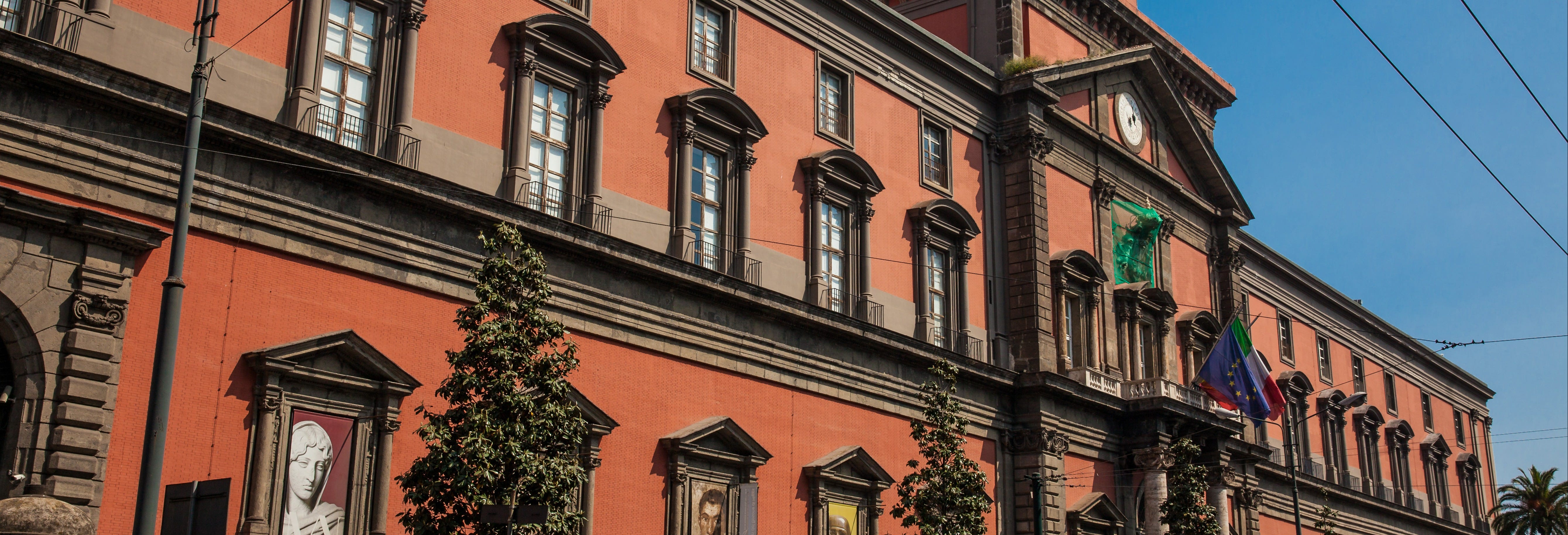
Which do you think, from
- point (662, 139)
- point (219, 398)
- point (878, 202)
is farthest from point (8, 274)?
point (878, 202)

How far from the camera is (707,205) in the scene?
84.5 feet

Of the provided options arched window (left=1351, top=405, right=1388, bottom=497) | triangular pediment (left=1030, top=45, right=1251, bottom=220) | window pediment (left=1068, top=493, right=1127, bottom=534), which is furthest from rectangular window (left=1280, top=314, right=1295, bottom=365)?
window pediment (left=1068, top=493, right=1127, bottom=534)

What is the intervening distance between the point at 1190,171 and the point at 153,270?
108ft

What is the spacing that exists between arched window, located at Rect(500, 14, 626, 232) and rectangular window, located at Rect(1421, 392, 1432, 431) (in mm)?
48006

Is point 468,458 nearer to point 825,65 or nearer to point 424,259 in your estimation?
point 424,259

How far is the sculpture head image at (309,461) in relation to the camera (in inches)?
712

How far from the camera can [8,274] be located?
15.6 meters

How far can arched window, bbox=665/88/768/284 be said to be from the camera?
24.9 meters

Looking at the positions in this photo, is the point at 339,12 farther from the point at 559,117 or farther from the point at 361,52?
the point at 559,117

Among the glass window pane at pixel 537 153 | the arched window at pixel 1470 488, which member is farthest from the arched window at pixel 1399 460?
the glass window pane at pixel 537 153

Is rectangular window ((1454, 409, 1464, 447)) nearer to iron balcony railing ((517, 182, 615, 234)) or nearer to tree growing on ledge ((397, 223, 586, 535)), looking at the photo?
iron balcony railing ((517, 182, 615, 234))

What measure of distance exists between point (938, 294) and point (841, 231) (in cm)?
364

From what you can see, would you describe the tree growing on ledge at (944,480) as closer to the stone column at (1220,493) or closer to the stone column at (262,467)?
the stone column at (262,467)

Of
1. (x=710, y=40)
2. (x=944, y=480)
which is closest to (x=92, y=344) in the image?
(x=710, y=40)
